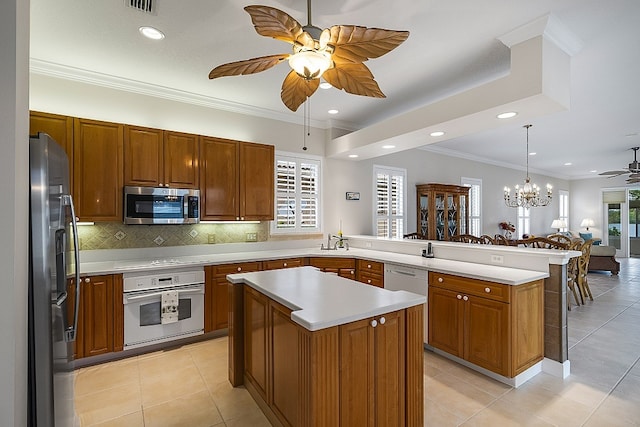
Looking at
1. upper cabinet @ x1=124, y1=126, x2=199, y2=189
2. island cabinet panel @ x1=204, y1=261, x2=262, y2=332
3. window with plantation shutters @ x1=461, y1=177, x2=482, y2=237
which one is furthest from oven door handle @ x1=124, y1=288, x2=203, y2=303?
window with plantation shutters @ x1=461, y1=177, x2=482, y2=237

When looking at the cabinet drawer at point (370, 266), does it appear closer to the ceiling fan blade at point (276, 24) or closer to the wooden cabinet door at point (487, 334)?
the wooden cabinet door at point (487, 334)

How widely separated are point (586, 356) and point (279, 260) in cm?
347

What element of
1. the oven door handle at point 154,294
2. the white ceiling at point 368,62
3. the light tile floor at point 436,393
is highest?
the white ceiling at point 368,62

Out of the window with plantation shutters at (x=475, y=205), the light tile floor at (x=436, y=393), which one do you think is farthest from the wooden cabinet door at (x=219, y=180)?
the window with plantation shutters at (x=475, y=205)

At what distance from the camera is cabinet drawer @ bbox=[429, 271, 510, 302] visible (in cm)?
258

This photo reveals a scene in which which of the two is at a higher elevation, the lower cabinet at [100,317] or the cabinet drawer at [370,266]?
the cabinet drawer at [370,266]

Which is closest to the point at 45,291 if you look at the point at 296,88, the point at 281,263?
the point at 296,88

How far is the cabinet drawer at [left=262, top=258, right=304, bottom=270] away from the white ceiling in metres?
2.17

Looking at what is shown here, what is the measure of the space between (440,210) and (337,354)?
544 centimetres

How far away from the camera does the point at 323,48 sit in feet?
5.67

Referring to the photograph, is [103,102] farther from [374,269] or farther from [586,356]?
[586,356]

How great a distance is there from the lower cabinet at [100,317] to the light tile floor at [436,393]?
0.22 metres

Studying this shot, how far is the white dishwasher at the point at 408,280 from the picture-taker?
3.22m

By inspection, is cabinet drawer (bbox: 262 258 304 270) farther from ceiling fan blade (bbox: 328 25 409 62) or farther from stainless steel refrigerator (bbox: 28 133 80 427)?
ceiling fan blade (bbox: 328 25 409 62)
